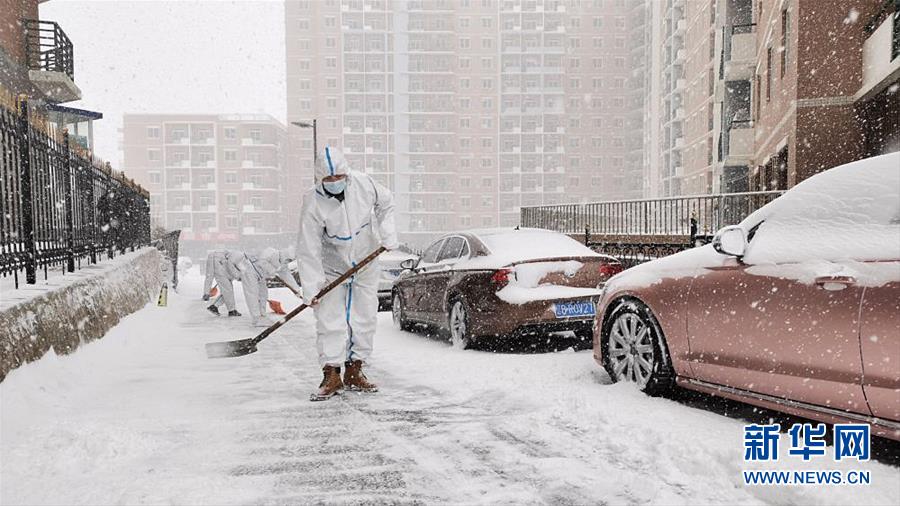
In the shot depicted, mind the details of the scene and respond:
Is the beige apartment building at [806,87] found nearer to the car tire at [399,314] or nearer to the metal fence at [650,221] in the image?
the metal fence at [650,221]

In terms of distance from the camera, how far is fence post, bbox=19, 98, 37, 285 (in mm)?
6344

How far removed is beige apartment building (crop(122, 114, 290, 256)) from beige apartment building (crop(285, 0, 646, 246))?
5521 millimetres

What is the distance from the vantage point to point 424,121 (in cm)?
8350

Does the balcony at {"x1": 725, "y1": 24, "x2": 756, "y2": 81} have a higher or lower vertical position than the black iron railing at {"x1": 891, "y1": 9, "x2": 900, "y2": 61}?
higher

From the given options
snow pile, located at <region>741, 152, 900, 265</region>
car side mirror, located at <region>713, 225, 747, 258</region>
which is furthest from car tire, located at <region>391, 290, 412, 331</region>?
snow pile, located at <region>741, 152, 900, 265</region>

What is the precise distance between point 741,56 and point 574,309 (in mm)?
22293

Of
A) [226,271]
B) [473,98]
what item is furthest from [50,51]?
[473,98]

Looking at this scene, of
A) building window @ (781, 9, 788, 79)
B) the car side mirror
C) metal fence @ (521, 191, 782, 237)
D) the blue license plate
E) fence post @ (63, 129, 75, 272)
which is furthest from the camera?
building window @ (781, 9, 788, 79)

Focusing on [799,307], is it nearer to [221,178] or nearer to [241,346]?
[241,346]

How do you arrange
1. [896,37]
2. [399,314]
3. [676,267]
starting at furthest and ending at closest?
[896,37], [399,314], [676,267]

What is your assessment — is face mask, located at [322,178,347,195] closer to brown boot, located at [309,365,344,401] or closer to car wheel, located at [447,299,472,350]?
brown boot, located at [309,365,344,401]

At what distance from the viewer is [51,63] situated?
2180 centimetres

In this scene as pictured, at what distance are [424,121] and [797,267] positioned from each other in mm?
81550

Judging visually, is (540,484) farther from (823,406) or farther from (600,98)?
(600,98)
